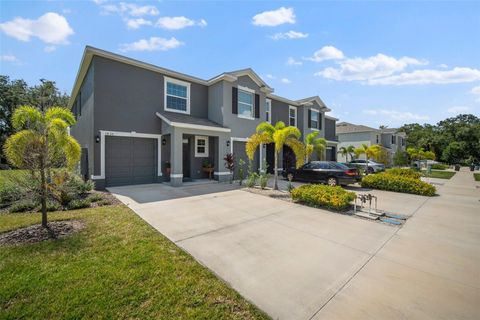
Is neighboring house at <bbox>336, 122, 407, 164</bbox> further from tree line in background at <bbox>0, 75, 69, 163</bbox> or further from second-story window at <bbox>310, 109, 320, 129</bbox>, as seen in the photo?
tree line in background at <bbox>0, 75, 69, 163</bbox>

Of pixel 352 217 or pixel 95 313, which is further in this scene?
pixel 352 217

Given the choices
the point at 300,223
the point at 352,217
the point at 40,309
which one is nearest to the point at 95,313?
the point at 40,309

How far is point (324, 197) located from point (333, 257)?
3.74 metres

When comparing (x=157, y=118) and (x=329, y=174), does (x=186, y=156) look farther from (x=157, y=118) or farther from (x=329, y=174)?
(x=329, y=174)

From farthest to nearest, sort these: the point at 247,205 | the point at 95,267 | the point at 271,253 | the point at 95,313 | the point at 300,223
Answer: the point at 247,205 → the point at 300,223 → the point at 271,253 → the point at 95,267 → the point at 95,313

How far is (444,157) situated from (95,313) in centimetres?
5809

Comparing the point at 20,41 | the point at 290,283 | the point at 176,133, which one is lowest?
the point at 290,283

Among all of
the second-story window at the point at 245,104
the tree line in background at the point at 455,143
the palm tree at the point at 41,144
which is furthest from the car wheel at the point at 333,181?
the tree line in background at the point at 455,143

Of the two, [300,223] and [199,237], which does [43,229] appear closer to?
[199,237]

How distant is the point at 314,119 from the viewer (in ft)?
72.2

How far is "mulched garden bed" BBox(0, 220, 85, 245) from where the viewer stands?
4719 millimetres

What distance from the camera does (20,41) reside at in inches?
433

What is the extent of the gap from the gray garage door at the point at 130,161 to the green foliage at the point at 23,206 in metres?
3.66

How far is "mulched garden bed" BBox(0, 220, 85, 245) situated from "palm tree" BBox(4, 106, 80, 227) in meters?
0.26
